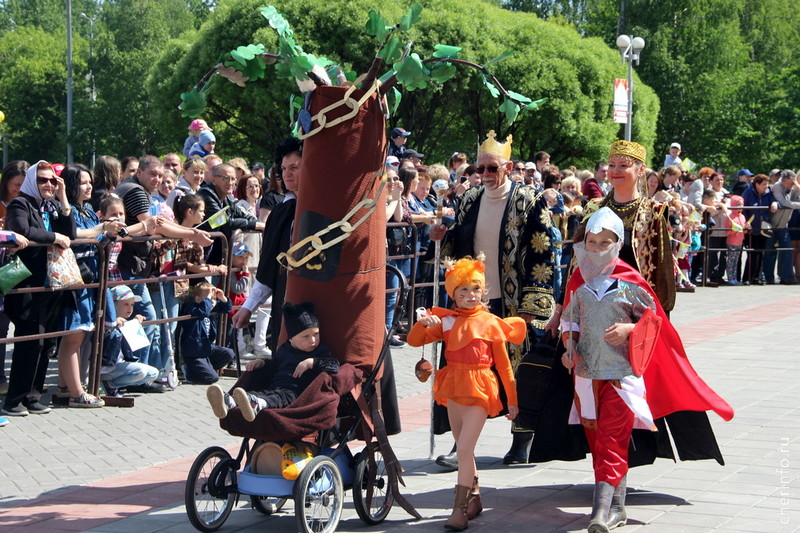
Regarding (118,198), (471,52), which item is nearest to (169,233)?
(118,198)

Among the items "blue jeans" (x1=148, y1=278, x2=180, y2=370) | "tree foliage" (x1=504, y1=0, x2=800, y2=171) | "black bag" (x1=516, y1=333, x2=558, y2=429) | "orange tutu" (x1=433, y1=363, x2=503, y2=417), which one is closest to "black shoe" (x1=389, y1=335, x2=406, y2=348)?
"blue jeans" (x1=148, y1=278, x2=180, y2=370)

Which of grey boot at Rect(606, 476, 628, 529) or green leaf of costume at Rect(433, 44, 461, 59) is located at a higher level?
green leaf of costume at Rect(433, 44, 461, 59)

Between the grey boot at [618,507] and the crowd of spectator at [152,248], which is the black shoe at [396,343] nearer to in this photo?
the crowd of spectator at [152,248]

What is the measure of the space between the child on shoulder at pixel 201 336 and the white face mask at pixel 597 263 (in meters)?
4.92

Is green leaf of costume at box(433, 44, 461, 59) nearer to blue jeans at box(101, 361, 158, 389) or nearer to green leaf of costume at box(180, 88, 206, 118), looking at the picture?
green leaf of costume at box(180, 88, 206, 118)

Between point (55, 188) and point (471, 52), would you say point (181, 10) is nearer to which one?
point (471, 52)

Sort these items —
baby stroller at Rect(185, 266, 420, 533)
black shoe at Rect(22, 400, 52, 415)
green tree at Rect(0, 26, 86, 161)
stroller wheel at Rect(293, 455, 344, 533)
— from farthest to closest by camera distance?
green tree at Rect(0, 26, 86, 161), black shoe at Rect(22, 400, 52, 415), baby stroller at Rect(185, 266, 420, 533), stroller wheel at Rect(293, 455, 344, 533)

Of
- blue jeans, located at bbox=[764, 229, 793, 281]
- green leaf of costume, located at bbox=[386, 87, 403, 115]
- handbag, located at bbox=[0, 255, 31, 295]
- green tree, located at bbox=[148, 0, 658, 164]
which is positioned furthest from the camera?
green tree, located at bbox=[148, 0, 658, 164]

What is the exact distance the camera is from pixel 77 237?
8812 mm

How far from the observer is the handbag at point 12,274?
7980mm

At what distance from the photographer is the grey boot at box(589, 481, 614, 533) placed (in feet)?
17.7

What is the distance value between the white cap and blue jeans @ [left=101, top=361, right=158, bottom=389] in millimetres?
4801

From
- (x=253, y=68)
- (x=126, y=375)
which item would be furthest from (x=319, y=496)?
(x=126, y=375)

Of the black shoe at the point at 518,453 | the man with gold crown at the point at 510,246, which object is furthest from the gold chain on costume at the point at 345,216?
the black shoe at the point at 518,453
